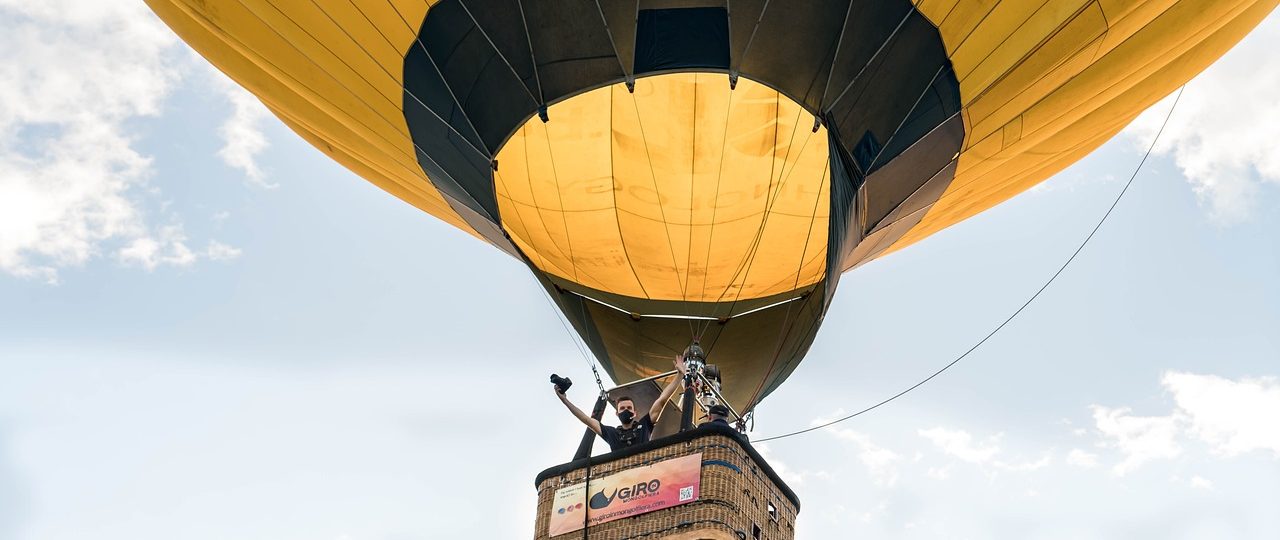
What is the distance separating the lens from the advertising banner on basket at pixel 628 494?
624 centimetres

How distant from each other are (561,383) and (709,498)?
132cm

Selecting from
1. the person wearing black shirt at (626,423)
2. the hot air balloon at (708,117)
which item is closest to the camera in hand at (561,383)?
the person wearing black shirt at (626,423)

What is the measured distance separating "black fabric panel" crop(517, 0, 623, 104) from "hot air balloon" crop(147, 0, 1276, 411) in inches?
0.5

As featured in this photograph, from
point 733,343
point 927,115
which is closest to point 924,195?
point 927,115

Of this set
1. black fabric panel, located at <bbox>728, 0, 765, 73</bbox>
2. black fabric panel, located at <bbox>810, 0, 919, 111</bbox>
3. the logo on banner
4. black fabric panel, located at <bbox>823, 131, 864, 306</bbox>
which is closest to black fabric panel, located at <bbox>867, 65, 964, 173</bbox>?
black fabric panel, located at <bbox>823, 131, 864, 306</bbox>

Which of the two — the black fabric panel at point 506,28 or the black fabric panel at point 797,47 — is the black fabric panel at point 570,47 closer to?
the black fabric panel at point 506,28

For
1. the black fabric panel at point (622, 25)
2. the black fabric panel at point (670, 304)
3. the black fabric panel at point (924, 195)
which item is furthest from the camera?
the black fabric panel at point (670, 304)

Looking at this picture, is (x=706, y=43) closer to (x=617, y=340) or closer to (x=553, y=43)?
(x=553, y=43)

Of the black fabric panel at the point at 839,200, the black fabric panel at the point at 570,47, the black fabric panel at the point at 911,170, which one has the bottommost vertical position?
the black fabric panel at the point at 839,200

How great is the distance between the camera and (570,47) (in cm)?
673

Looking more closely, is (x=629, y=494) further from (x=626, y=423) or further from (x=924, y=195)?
(x=924, y=195)

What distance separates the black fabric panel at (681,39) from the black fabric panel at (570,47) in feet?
0.56

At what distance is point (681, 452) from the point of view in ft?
20.8

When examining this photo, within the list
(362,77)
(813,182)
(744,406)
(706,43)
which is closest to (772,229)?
(813,182)
